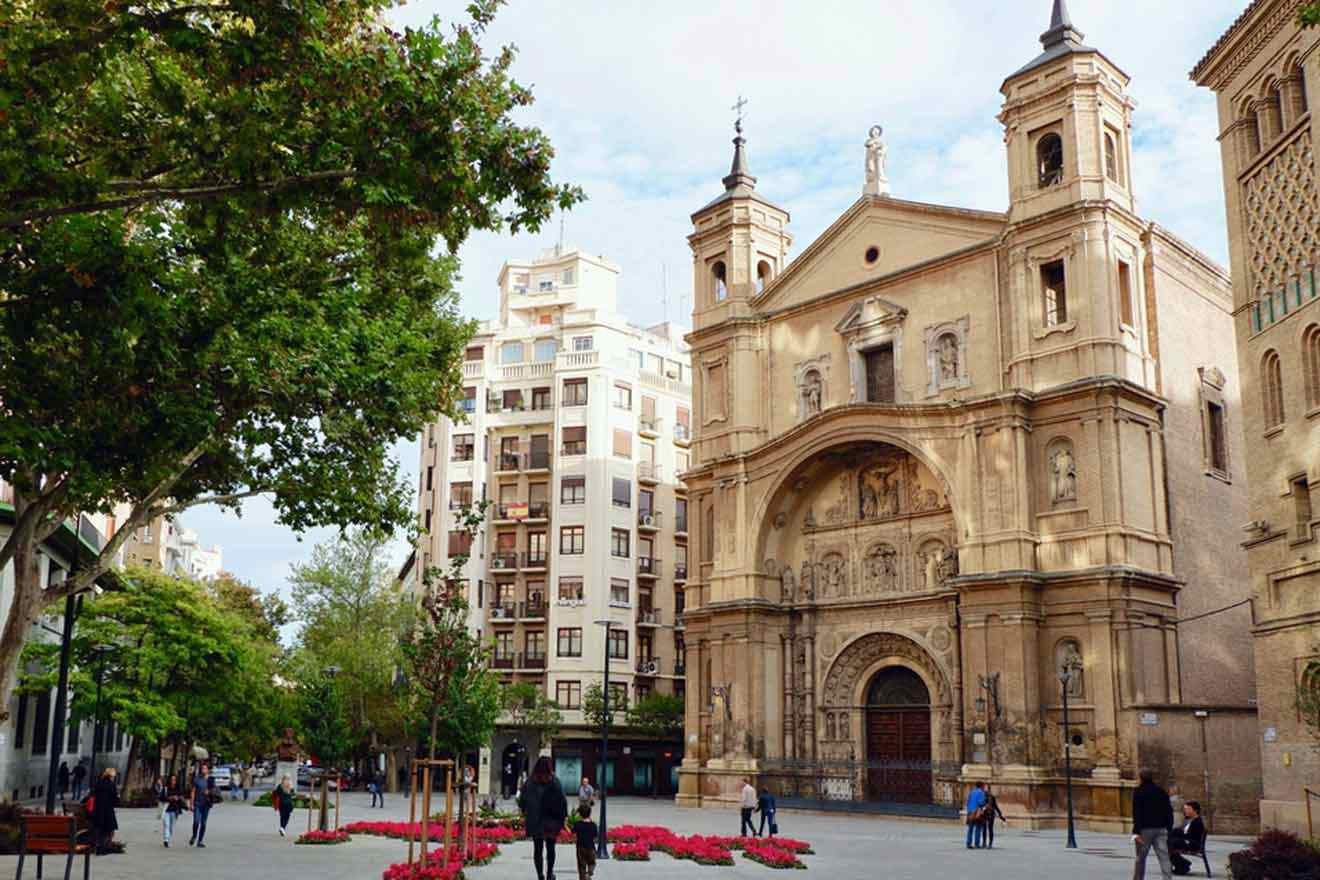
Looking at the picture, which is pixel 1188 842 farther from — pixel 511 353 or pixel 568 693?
pixel 511 353

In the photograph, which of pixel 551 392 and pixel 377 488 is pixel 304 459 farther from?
pixel 551 392

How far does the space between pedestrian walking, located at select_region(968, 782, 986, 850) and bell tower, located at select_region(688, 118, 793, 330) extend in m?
24.1

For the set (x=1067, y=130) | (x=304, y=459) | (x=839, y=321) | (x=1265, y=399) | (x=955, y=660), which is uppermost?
(x=1067, y=130)

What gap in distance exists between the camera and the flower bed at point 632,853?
23.4 metres

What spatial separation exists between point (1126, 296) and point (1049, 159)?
5476mm

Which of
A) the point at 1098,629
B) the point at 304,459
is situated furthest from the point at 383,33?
the point at 1098,629

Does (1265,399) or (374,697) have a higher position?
(1265,399)

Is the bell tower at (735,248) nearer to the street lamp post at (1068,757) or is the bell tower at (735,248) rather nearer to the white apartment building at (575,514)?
the white apartment building at (575,514)

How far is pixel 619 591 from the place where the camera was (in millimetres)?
61000

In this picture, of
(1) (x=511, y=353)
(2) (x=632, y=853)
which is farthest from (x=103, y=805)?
(1) (x=511, y=353)

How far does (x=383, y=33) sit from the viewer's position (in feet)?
43.6

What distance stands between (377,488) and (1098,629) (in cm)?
2200

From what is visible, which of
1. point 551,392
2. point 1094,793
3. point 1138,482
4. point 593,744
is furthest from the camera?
point 551,392

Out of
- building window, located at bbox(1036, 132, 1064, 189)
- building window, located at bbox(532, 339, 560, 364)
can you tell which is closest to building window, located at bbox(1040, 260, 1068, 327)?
building window, located at bbox(1036, 132, 1064, 189)
